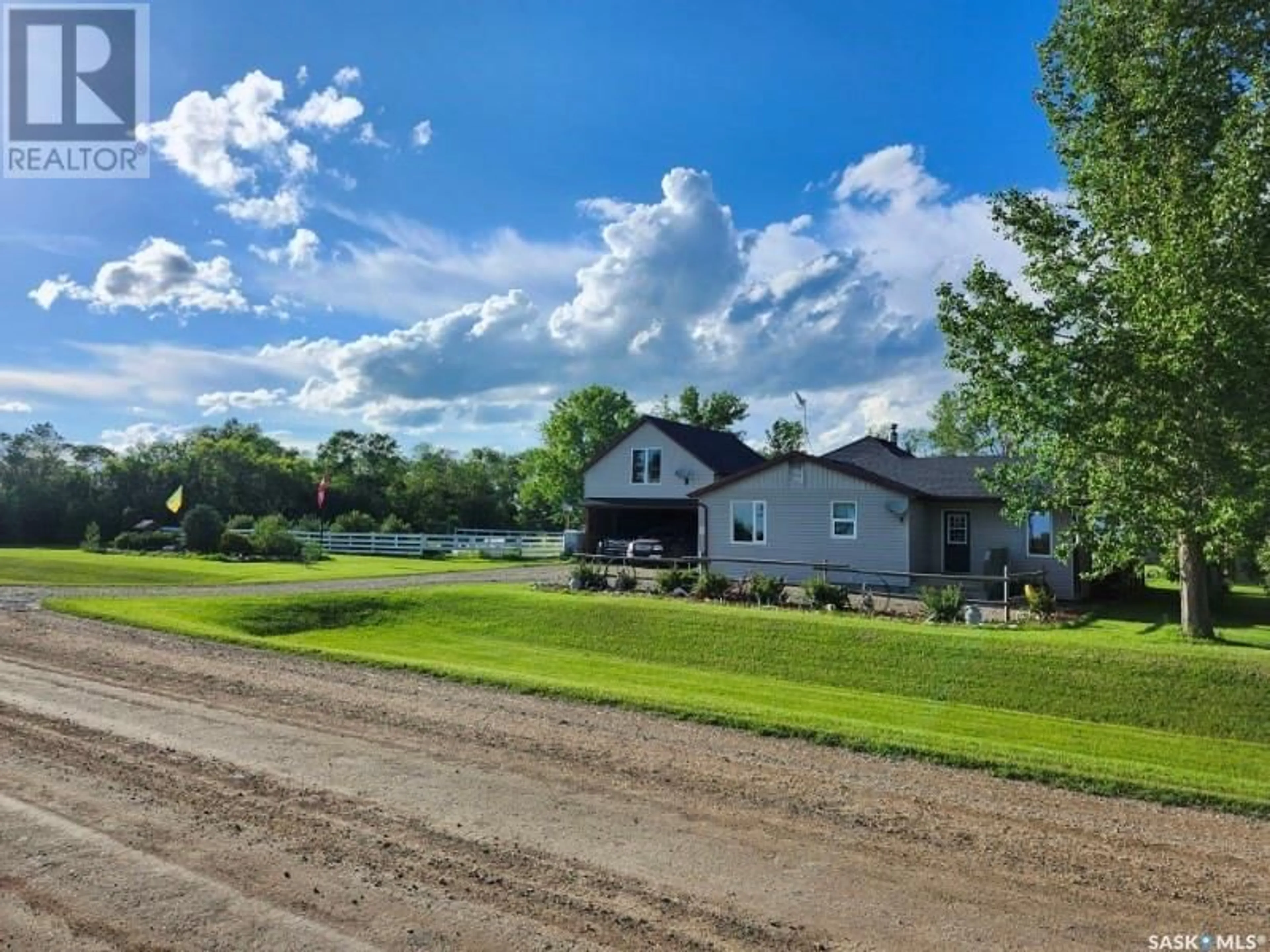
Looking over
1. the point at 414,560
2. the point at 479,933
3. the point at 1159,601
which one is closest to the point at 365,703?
the point at 479,933

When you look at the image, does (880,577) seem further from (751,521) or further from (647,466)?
(647,466)

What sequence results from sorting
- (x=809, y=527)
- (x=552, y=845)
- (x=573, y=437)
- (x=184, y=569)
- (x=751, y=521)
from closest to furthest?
1. (x=552, y=845)
2. (x=809, y=527)
3. (x=751, y=521)
4. (x=184, y=569)
5. (x=573, y=437)

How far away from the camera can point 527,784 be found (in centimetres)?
634

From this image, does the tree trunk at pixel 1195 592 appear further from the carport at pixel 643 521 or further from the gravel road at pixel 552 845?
the carport at pixel 643 521

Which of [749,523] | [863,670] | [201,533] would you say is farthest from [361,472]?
[863,670]

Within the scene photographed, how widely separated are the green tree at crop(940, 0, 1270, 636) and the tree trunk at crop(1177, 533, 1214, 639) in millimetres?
33

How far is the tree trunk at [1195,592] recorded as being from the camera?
14531mm

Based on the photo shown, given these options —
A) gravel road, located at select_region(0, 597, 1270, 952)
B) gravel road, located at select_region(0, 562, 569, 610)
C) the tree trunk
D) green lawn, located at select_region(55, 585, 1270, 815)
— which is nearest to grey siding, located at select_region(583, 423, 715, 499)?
gravel road, located at select_region(0, 562, 569, 610)

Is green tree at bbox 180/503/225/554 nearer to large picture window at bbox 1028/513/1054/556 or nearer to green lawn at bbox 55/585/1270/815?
green lawn at bbox 55/585/1270/815

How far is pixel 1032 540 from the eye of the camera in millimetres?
22438

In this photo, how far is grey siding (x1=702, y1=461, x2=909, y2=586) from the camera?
22906 mm

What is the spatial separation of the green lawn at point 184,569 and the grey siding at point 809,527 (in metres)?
9.54

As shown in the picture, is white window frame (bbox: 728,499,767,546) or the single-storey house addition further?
white window frame (bbox: 728,499,767,546)

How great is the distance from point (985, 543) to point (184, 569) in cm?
2415
